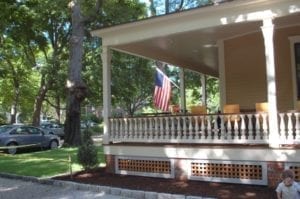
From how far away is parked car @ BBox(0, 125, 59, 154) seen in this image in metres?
26.3

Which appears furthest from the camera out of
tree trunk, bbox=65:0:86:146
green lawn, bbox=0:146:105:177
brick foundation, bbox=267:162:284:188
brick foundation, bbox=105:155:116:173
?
tree trunk, bbox=65:0:86:146

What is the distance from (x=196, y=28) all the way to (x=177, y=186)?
13.9 ft

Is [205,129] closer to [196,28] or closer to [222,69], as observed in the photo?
[196,28]

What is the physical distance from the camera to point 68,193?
39.8 feet

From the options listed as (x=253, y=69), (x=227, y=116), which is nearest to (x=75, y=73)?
(x=253, y=69)

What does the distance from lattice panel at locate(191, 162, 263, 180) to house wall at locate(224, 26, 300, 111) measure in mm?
3968

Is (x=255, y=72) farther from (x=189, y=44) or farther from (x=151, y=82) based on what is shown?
(x=151, y=82)

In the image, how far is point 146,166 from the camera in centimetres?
1369

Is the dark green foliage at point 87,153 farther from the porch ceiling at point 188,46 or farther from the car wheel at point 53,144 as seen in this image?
the car wheel at point 53,144

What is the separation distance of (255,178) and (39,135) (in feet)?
62.4

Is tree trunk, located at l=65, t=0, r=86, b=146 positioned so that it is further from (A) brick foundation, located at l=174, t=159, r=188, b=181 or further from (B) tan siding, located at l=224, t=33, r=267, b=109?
(A) brick foundation, located at l=174, t=159, r=188, b=181

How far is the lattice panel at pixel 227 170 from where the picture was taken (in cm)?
1152

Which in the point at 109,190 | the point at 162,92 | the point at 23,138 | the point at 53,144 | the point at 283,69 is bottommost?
the point at 109,190

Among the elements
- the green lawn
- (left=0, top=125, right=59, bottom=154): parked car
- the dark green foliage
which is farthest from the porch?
(left=0, top=125, right=59, bottom=154): parked car
